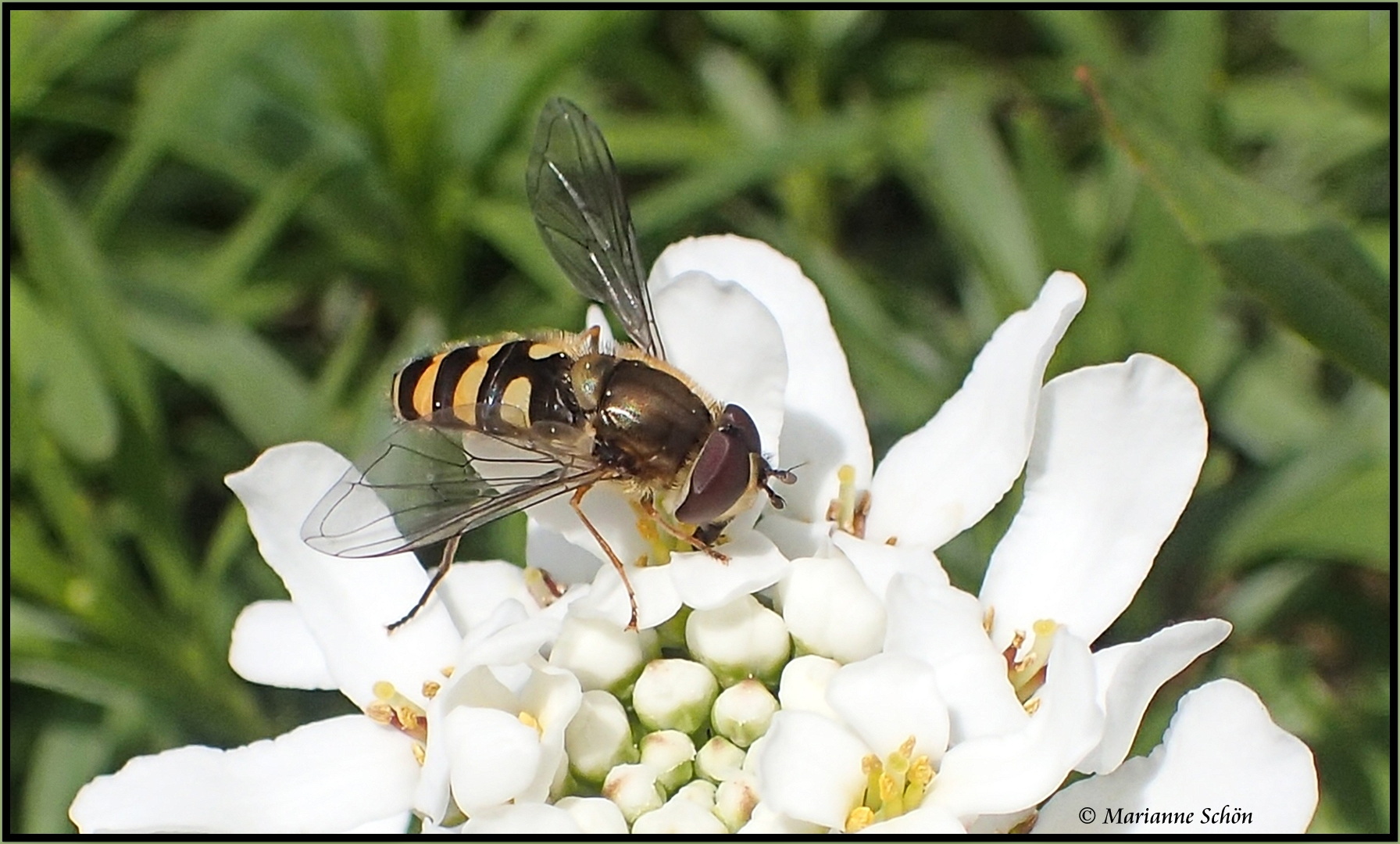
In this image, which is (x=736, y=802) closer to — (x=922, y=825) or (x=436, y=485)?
(x=922, y=825)

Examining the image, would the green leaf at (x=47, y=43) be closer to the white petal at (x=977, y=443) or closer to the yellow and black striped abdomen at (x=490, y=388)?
the yellow and black striped abdomen at (x=490, y=388)

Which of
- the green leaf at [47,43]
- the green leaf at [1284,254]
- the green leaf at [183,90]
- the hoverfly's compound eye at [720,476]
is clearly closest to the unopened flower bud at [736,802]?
the hoverfly's compound eye at [720,476]

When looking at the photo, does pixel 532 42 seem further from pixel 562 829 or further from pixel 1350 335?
pixel 562 829

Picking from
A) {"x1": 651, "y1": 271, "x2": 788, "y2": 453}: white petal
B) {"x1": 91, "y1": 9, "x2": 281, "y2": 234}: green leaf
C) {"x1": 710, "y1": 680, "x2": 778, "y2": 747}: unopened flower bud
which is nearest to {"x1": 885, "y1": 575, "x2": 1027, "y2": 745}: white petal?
{"x1": 710, "y1": 680, "x2": 778, "y2": 747}: unopened flower bud

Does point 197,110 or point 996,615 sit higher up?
point 197,110

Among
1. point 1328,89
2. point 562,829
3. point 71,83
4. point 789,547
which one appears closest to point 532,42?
point 71,83

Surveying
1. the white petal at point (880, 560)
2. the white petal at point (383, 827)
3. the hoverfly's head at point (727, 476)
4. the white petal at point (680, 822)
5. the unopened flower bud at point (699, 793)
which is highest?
the hoverfly's head at point (727, 476)
